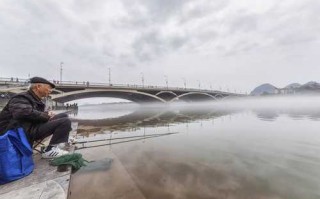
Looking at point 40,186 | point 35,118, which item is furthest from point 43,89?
point 40,186

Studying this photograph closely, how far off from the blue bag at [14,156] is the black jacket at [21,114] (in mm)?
288

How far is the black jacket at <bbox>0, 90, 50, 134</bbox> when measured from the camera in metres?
3.22

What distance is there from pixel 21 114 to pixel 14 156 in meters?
0.73

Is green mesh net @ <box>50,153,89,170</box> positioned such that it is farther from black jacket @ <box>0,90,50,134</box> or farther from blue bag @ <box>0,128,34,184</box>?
black jacket @ <box>0,90,50,134</box>

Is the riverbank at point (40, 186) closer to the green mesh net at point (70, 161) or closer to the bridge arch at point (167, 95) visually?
the green mesh net at point (70, 161)

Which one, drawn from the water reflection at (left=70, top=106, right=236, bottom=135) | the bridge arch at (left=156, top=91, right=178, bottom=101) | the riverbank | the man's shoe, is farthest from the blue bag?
the bridge arch at (left=156, top=91, right=178, bottom=101)

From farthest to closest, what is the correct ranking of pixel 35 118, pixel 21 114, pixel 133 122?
pixel 133 122
pixel 35 118
pixel 21 114

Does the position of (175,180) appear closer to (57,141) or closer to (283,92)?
(57,141)

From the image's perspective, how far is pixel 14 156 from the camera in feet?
9.40

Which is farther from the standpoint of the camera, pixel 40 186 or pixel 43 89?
pixel 43 89

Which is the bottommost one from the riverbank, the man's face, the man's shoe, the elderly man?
the riverbank

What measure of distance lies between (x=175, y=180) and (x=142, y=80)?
82861 millimetres

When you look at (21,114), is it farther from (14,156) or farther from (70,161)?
(70,161)

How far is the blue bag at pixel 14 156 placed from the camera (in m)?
2.71
